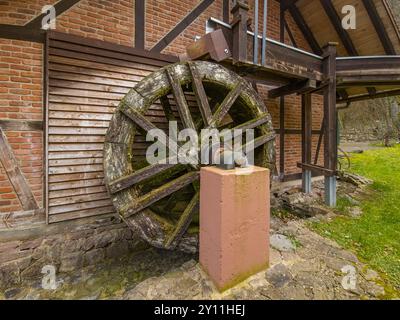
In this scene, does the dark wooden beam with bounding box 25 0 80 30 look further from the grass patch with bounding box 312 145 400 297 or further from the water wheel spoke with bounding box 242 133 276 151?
the grass patch with bounding box 312 145 400 297

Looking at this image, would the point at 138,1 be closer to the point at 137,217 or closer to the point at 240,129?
the point at 240,129

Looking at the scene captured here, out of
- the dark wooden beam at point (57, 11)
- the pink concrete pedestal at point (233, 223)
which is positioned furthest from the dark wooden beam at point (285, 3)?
the pink concrete pedestal at point (233, 223)

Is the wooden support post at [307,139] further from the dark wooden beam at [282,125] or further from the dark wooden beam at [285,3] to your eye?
the dark wooden beam at [285,3]

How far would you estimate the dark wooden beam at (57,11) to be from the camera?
2.55 m

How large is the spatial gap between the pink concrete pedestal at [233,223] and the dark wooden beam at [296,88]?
2679 mm

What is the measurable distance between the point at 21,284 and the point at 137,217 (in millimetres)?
1691

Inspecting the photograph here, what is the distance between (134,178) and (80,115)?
1.31 m

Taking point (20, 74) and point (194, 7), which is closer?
point (20, 74)

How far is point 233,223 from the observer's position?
1514mm

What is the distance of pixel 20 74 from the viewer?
2.50 metres

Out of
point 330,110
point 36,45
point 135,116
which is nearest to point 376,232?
point 330,110

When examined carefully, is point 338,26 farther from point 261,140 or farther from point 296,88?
point 261,140

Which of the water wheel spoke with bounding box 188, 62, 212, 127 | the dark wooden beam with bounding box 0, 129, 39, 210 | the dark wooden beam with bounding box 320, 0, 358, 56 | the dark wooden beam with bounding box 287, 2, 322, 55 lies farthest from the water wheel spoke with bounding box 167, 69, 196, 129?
the dark wooden beam with bounding box 320, 0, 358, 56
